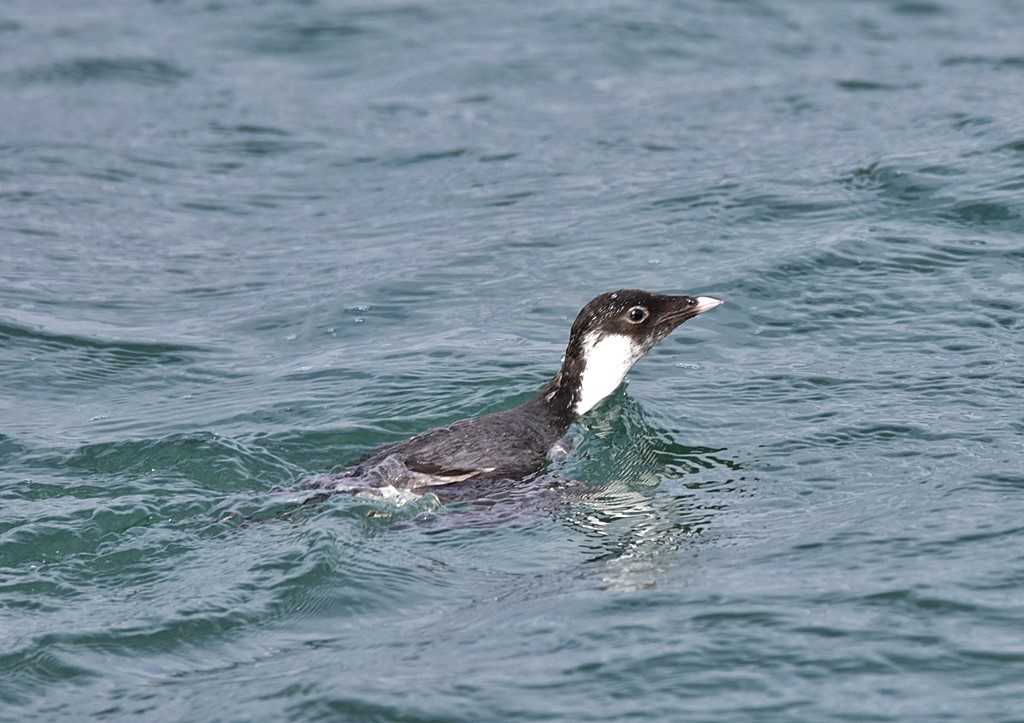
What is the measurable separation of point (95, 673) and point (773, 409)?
209 inches

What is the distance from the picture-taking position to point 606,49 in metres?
22.5

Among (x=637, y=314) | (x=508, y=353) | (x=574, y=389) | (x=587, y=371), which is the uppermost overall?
(x=637, y=314)

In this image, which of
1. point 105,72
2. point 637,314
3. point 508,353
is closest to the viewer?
point 637,314

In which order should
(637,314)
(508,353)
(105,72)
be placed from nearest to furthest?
(637,314), (508,353), (105,72)

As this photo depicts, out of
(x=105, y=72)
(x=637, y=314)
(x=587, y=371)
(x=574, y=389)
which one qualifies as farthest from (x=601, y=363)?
(x=105, y=72)

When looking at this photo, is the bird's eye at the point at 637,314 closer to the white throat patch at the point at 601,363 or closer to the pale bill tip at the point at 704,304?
the white throat patch at the point at 601,363

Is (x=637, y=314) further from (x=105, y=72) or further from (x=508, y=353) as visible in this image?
(x=105, y=72)

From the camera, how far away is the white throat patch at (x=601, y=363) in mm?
11430

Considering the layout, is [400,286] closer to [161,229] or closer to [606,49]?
[161,229]

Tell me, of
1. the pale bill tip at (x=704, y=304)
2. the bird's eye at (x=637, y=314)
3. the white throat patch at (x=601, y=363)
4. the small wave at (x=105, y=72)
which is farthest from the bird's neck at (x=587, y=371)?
the small wave at (x=105, y=72)

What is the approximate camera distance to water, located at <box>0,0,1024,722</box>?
834 centimetres

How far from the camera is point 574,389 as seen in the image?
1148 cm

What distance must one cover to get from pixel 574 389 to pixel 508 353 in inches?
73.3

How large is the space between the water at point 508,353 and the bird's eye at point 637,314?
2.46ft
